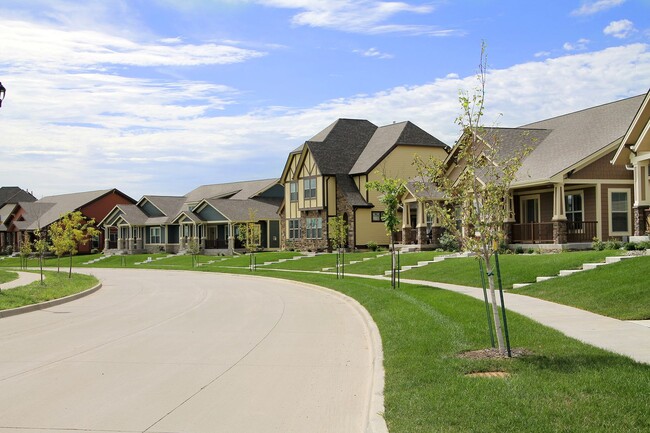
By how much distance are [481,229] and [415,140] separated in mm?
44487

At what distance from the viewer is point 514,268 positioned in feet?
83.4

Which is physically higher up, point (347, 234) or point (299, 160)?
point (299, 160)

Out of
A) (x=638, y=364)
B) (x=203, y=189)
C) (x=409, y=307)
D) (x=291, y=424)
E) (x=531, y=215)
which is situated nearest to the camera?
(x=291, y=424)

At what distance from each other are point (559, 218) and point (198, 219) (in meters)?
44.9

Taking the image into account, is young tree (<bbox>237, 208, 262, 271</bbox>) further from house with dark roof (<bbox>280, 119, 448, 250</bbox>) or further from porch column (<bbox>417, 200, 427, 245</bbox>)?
porch column (<bbox>417, 200, 427, 245</bbox>)

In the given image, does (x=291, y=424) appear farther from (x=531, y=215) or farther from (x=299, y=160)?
(x=299, y=160)

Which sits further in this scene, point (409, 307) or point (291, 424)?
point (409, 307)

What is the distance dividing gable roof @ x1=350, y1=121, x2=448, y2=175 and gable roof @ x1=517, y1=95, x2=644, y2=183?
18557mm

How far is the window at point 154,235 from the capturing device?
78125mm

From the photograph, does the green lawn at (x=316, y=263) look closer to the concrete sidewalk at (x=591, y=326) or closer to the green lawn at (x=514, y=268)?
the green lawn at (x=514, y=268)

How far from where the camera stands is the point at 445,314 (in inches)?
617

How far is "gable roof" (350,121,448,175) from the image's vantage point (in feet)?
174

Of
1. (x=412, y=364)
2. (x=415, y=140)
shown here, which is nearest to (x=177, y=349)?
(x=412, y=364)

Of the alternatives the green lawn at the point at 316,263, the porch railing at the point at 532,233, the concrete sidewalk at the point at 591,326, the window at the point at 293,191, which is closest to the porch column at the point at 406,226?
the green lawn at the point at 316,263
